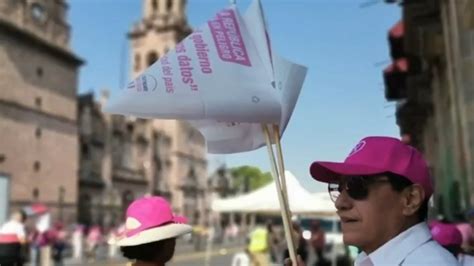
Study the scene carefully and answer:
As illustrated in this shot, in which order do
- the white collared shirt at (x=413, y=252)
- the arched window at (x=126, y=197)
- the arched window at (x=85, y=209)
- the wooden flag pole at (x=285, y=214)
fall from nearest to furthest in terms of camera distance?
the white collared shirt at (x=413, y=252) → the wooden flag pole at (x=285, y=214) → the arched window at (x=85, y=209) → the arched window at (x=126, y=197)

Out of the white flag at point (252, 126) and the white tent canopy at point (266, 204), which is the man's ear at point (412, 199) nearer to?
the white flag at point (252, 126)

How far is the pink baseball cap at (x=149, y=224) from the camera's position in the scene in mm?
2835

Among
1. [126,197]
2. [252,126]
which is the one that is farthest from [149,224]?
[126,197]

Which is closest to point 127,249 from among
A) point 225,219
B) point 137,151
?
point 137,151

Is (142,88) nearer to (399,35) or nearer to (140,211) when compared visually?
(140,211)

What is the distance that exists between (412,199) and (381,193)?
92 millimetres

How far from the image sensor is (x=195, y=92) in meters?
2.72

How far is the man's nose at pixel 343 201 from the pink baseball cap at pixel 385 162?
6 centimetres

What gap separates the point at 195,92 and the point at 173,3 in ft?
254

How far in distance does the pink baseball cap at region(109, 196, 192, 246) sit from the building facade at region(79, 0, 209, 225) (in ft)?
123

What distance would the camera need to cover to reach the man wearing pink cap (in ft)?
5.89

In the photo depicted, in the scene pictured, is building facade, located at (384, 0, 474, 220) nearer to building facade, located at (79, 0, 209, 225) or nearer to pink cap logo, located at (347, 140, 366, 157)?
pink cap logo, located at (347, 140, 366, 157)

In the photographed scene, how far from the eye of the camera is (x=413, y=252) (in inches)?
65.8

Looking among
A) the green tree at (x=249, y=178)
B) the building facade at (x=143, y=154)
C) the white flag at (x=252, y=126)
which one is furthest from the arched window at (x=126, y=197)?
the green tree at (x=249, y=178)
